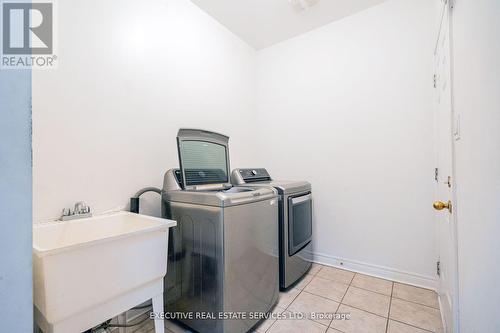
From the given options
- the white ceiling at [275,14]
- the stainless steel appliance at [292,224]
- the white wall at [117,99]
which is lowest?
the stainless steel appliance at [292,224]

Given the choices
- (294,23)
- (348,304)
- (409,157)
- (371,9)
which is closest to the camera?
(348,304)

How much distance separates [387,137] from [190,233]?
6.44 ft

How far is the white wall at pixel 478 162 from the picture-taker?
2.08 ft

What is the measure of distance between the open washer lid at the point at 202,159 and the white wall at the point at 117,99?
29cm

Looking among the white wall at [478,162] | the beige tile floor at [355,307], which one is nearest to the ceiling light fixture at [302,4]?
the white wall at [478,162]

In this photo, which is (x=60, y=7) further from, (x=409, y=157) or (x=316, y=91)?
(x=409, y=157)

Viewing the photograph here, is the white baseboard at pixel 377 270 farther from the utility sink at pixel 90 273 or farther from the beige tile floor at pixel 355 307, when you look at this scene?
the utility sink at pixel 90 273

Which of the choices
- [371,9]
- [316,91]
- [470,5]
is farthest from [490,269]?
[371,9]

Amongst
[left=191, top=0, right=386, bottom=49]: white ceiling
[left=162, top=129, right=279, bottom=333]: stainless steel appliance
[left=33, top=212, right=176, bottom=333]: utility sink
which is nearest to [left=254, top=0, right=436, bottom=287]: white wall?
[left=191, top=0, right=386, bottom=49]: white ceiling

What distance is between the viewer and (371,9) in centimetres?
217

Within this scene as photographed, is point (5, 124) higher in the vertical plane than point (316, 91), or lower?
lower

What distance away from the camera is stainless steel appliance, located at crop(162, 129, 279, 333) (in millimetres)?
1273

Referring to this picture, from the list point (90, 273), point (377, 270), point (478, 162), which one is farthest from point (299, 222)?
point (90, 273)

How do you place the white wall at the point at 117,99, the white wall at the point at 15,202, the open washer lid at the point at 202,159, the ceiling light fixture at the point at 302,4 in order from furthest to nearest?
1. the ceiling light fixture at the point at 302,4
2. the open washer lid at the point at 202,159
3. the white wall at the point at 117,99
4. the white wall at the point at 15,202
